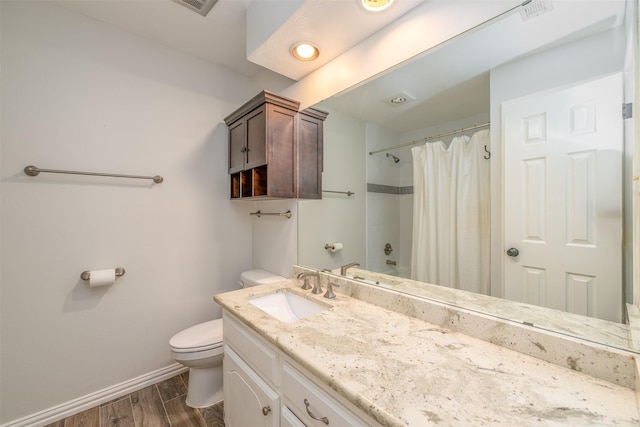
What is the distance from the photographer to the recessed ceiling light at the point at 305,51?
56.1 inches

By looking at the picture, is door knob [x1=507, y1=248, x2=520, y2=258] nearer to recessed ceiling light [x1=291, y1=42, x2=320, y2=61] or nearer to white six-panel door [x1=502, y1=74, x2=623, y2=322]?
white six-panel door [x1=502, y1=74, x2=623, y2=322]

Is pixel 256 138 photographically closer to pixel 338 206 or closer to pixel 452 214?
pixel 338 206

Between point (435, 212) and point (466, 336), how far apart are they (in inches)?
19.7

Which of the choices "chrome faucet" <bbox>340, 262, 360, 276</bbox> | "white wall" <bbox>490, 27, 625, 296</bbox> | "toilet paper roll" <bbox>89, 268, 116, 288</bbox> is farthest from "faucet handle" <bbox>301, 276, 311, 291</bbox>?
"toilet paper roll" <bbox>89, 268, 116, 288</bbox>

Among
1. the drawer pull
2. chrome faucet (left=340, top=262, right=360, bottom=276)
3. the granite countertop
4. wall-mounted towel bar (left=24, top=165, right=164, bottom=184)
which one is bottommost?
the drawer pull

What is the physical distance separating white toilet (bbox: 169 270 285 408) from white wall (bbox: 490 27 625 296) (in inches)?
63.6

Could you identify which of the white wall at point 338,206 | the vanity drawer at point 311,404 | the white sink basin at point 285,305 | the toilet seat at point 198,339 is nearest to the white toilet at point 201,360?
the toilet seat at point 198,339

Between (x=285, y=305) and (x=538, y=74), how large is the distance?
154cm

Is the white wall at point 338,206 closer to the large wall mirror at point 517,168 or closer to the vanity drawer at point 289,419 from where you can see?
the large wall mirror at point 517,168

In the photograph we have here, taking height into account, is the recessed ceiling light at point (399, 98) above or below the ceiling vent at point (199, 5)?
below

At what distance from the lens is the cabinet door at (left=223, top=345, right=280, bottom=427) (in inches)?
37.8

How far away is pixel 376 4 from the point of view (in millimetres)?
1146

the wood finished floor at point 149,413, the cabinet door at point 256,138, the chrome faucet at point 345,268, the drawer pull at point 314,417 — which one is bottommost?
the wood finished floor at point 149,413

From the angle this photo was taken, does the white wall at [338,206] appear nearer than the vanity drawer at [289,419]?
No
